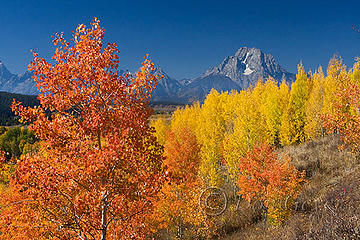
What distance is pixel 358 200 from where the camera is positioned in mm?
10984

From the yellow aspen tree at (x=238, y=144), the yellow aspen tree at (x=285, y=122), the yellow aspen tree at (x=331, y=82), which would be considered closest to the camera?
the yellow aspen tree at (x=238, y=144)

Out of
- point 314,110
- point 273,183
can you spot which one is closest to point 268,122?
point 314,110

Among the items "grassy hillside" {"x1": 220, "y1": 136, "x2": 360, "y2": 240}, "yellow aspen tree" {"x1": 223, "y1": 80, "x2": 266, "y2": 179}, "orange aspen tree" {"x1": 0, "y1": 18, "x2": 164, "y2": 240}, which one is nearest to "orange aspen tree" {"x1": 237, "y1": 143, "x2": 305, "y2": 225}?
"grassy hillside" {"x1": 220, "y1": 136, "x2": 360, "y2": 240}

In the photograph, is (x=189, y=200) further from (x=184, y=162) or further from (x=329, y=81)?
(x=329, y=81)

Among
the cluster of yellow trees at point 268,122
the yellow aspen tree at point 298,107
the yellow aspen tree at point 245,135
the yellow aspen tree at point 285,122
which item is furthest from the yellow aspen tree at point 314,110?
the yellow aspen tree at point 245,135

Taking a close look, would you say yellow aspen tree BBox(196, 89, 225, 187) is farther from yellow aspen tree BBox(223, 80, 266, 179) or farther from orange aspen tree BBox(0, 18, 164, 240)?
orange aspen tree BBox(0, 18, 164, 240)

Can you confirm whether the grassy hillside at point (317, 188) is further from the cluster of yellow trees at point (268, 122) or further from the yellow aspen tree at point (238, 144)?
the yellow aspen tree at point (238, 144)

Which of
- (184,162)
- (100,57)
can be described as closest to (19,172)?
(100,57)

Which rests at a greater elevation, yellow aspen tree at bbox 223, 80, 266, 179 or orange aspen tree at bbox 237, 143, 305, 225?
yellow aspen tree at bbox 223, 80, 266, 179

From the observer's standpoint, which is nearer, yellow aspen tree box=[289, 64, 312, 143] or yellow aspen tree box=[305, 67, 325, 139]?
A: yellow aspen tree box=[305, 67, 325, 139]

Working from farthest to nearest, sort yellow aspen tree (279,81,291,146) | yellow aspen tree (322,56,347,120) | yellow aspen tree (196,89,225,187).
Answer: yellow aspen tree (279,81,291,146), yellow aspen tree (322,56,347,120), yellow aspen tree (196,89,225,187)

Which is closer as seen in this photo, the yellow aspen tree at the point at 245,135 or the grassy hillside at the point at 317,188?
the grassy hillside at the point at 317,188

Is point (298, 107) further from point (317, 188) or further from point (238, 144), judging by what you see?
point (317, 188)

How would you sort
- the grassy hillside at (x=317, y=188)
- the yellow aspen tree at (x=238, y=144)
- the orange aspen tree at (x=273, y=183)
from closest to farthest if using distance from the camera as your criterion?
the grassy hillside at (x=317, y=188), the orange aspen tree at (x=273, y=183), the yellow aspen tree at (x=238, y=144)
